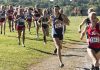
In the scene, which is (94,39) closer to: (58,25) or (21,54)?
(58,25)

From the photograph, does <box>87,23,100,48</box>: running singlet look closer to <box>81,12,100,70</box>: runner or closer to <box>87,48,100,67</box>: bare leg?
<box>81,12,100,70</box>: runner

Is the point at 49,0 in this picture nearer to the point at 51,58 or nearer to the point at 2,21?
the point at 2,21

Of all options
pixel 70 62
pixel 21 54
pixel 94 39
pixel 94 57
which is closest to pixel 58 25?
pixel 70 62

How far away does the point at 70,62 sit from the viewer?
16.1 m

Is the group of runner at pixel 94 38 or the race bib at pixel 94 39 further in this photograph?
the race bib at pixel 94 39

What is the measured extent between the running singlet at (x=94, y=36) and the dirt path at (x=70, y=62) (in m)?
2.96

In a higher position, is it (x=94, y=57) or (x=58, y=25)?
(x=58, y=25)

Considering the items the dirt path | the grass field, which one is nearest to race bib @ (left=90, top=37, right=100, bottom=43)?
the dirt path

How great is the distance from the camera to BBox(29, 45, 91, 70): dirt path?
14.8 meters

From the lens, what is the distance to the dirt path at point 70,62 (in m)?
14.8

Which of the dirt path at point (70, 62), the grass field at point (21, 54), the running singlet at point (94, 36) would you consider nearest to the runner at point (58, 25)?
the dirt path at point (70, 62)

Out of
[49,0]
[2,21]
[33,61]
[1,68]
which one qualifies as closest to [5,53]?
[33,61]

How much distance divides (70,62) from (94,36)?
465cm

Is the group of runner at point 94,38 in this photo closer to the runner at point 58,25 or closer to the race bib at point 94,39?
the race bib at point 94,39
